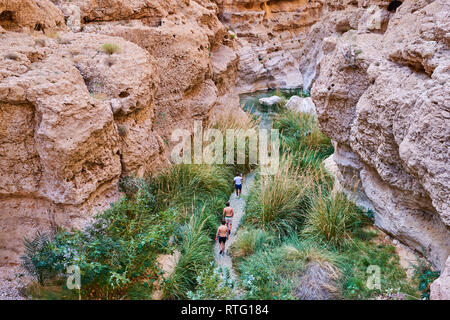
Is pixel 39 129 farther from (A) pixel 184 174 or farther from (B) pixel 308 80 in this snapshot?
(B) pixel 308 80

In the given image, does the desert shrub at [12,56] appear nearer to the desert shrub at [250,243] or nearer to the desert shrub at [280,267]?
the desert shrub at [250,243]

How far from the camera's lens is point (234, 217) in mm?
8125

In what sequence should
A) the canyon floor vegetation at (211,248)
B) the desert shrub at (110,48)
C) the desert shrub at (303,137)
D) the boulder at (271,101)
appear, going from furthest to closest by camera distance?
the boulder at (271,101) → the desert shrub at (303,137) → the desert shrub at (110,48) → the canyon floor vegetation at (211,248)

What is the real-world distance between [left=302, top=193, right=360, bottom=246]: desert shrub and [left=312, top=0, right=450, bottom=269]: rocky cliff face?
43 cm

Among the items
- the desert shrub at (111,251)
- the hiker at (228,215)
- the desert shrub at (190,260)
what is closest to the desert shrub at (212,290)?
the desert shrub at (190,260)

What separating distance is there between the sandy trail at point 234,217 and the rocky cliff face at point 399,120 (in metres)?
2.23

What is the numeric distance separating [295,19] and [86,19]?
16555mm

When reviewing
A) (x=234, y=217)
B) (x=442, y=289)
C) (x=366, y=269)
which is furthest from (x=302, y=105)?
(x=442, y=289)

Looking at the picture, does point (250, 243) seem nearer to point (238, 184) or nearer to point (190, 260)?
point (190, 260)
